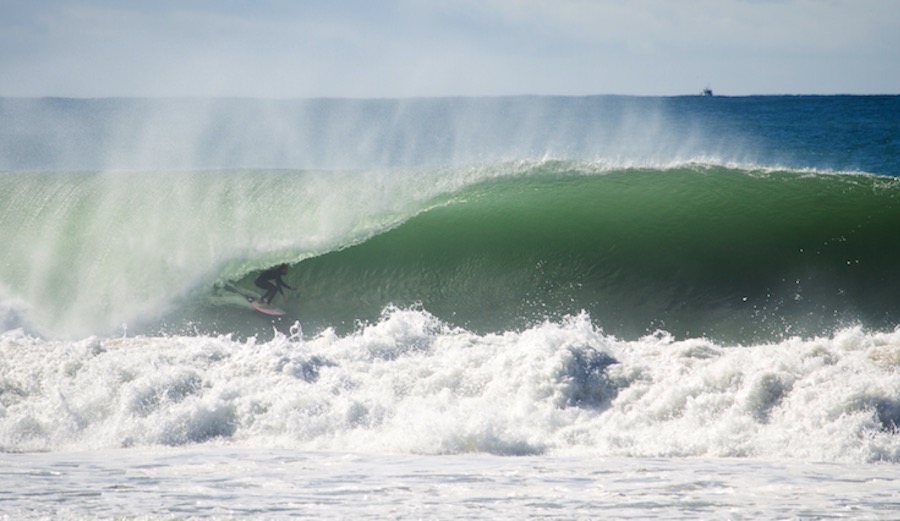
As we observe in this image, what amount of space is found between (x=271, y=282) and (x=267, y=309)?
51 centimetres

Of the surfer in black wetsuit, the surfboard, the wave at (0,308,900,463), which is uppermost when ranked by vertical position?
the surfer in black wetsuit

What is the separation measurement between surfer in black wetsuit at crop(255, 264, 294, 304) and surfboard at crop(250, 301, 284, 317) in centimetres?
7

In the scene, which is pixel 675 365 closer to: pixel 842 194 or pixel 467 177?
pixel 842 194

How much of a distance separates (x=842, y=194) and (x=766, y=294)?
10.0 feet

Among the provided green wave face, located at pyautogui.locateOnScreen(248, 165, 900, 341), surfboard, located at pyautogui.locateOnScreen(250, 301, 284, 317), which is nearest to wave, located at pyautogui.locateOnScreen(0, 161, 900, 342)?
green wave face, located at pyautogui.locateOnScreen(248, 165, 900, 341)

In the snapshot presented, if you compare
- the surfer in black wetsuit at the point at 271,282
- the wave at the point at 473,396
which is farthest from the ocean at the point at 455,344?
the surfer in black wetsuit at the point at 271,282

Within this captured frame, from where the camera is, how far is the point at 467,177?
15.7 meters

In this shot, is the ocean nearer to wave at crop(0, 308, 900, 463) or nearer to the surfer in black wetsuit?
wave at crop(0, 308, 900, 463)

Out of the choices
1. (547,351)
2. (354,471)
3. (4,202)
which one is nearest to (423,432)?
(354,471)

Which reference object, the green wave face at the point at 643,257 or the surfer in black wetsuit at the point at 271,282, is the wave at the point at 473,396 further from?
the surfer in black wetsuit at the point at 271,282

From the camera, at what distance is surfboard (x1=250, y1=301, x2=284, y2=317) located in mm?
13148

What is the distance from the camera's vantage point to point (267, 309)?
13.2m

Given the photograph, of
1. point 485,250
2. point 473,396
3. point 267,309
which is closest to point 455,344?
point 473,396

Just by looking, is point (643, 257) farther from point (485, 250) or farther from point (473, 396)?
point (473, 396)
